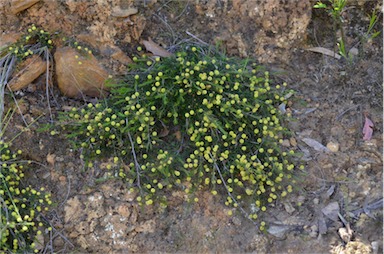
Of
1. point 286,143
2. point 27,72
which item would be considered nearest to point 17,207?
point 27,72

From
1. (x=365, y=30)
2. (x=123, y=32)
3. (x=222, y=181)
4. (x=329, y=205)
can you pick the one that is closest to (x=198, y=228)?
(x=222, y=181)

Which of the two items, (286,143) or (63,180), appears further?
(286,143)

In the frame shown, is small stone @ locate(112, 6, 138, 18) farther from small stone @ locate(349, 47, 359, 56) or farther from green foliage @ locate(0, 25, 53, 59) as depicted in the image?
small stone @ locate(349, 47, 359, 56)

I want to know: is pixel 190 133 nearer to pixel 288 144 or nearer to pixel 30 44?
pixel 288 144

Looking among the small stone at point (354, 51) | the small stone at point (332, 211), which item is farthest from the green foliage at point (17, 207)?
the small stone at point (354, 51)

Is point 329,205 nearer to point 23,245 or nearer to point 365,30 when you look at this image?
point 365,30

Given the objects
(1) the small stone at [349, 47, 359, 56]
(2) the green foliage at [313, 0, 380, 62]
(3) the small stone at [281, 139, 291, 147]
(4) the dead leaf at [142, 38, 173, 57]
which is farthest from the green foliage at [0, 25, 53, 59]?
(1) the small stone at [349, 47, 359, 56]

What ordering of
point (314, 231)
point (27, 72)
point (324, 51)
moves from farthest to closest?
point (324, 51) < point (27, 72) < point (314, 231)
